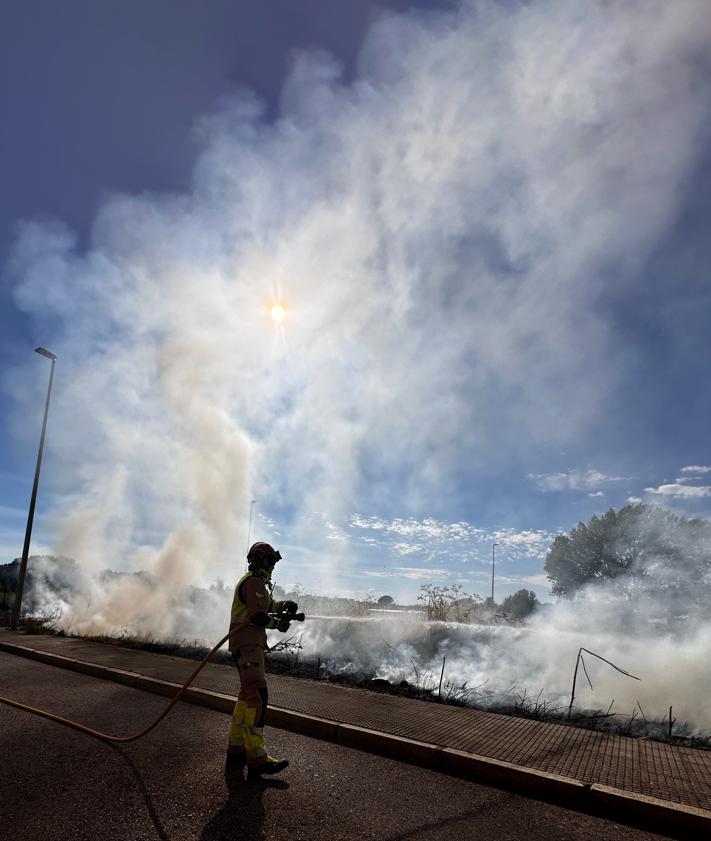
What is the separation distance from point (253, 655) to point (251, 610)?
36 centimetres

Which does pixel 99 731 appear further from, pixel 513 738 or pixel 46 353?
pixel 46 353

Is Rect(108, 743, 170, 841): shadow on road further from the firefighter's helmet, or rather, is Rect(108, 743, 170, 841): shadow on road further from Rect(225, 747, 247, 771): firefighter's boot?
the firefighter's helmet

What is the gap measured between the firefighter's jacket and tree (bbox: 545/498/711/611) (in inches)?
484

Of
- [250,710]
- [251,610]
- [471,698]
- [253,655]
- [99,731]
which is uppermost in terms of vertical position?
[251,610]

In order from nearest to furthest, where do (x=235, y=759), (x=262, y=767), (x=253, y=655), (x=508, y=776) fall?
1. (x=262, y=767)
2. (x=508, y=776)
3. (x=235, y=759)
4. (x=253, y=655)

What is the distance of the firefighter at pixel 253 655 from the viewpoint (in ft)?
13.5

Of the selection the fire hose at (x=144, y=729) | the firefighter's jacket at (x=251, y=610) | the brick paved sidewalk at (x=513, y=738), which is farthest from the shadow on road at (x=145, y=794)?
the brick paved sidewalk at (x=513, y=738)

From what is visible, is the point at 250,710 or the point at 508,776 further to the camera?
the point at 250,710

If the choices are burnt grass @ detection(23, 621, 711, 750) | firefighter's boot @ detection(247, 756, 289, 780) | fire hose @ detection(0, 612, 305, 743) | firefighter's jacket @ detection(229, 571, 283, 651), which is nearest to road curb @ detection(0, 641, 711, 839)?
fire hose @ detection(0, 612, 305, 743)

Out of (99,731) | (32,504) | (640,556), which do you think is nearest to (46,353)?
(32,504)

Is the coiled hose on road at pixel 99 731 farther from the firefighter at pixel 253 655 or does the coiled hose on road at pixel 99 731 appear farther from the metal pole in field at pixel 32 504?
the metal pole in field at pixel 32 504

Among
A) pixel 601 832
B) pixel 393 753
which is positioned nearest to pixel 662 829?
pixel 601 832

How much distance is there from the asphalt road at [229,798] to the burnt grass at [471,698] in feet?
8.57

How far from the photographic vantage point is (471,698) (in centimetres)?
744
